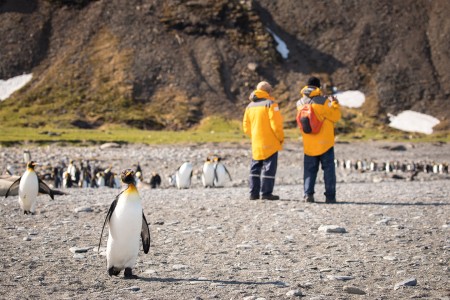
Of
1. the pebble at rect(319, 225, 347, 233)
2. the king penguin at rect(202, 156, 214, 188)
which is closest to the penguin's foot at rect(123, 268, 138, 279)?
the pebble at rect(319, 225, 347, 233)

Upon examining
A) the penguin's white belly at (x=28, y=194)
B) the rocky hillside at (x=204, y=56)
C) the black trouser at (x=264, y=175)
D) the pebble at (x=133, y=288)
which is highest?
the rocky hillside at (x=204, y=56)

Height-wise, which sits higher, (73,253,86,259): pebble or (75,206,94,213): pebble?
(75,206,94,213): pebble

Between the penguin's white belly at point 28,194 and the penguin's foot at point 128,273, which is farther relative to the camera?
the penguin's white belly at point 28,194

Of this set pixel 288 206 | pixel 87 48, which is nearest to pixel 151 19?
pixel 87 48

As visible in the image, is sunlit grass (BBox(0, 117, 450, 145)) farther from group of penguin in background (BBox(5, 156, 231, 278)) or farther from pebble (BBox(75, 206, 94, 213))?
group of penguin in background (BBox(5, 156, 231, 278))

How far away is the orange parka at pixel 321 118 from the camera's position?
33.8 ft

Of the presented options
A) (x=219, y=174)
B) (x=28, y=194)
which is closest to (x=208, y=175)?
(x=219, y=174)

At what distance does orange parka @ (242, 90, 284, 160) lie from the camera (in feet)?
34.4

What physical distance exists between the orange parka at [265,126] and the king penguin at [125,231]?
16.1ft

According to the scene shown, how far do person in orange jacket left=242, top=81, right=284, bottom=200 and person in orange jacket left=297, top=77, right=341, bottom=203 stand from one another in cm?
47

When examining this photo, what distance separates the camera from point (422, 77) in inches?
2559

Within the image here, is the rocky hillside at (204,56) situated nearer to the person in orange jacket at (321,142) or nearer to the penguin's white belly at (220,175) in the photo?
the penguin's white belly at (220,175)

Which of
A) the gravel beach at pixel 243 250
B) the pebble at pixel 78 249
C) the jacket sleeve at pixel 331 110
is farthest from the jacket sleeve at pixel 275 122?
the pebble at pixel 78 249

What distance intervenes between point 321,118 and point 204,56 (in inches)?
2148
